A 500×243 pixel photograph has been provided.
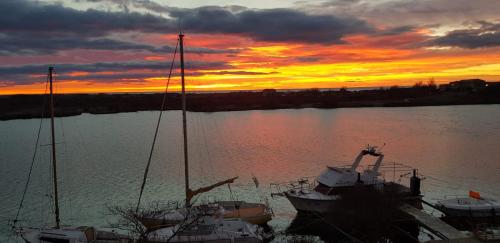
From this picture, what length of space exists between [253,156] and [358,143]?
1702 centimetres

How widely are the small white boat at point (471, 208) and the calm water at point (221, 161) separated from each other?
4.97 metres

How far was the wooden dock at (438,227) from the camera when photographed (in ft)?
70.3

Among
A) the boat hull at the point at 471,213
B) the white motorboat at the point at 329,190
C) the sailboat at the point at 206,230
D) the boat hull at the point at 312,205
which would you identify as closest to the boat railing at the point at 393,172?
the white motorboat at the point at 329,190

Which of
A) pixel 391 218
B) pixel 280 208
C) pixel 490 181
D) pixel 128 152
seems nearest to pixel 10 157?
pixel 128 152

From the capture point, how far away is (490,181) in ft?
124

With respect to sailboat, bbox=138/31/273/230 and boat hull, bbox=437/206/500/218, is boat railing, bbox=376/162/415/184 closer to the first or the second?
boat hull, bbox=437/206/500/218

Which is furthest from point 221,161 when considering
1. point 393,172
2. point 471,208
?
point 471,208

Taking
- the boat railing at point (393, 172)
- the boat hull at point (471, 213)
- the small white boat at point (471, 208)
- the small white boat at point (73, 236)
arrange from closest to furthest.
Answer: the small white boat at point (73, 236) → the boat hull at point (471, 213) → the small white boat at point (471, 208) → the boat railing at point (393, 172)

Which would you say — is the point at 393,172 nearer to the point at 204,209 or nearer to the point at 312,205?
the point at 312,205

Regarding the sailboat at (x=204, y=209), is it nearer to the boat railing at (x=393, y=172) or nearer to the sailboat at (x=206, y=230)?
the sailboat at (x=206, y=230)

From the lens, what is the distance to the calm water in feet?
111

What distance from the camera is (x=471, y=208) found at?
27.5 meters

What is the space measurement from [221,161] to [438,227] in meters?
29.9

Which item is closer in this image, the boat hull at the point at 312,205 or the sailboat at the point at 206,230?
the sailboat at the point at 206,230
